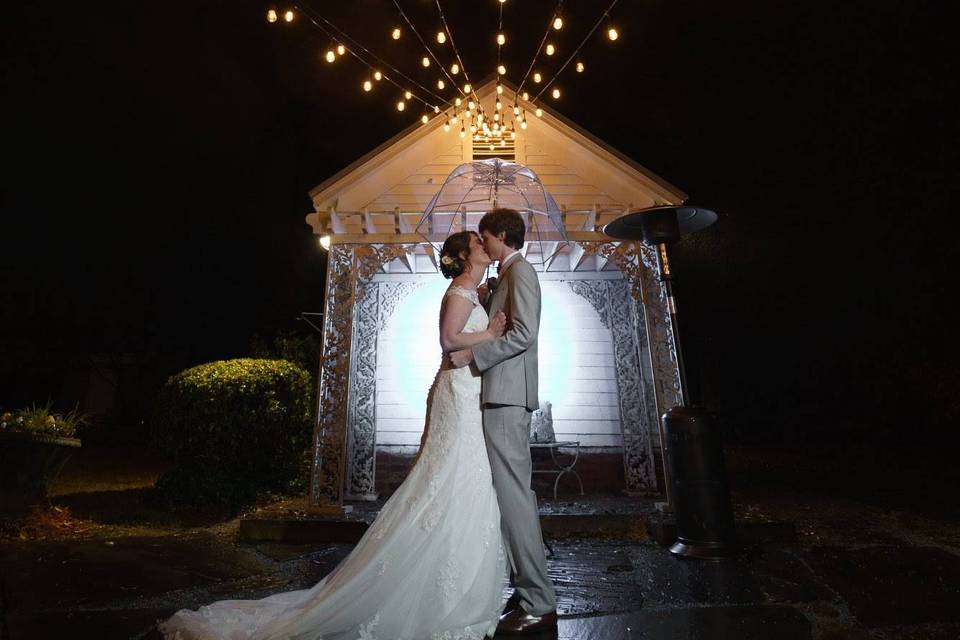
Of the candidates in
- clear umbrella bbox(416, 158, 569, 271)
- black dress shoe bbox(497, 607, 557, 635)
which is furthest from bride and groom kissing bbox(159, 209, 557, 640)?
clear umbrella bbox(416, 158, 569, 271)

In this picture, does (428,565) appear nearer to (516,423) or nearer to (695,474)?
(516,423)

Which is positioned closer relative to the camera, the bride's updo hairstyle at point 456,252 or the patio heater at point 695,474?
the bride's updo hairstyle at point 456,252

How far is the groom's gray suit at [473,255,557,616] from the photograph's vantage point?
248 cm

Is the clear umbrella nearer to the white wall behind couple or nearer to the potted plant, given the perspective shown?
the white wall behind couple

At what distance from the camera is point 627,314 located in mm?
7469

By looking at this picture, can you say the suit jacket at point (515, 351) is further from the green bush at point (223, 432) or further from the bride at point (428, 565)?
the green bush at point (223, 432)

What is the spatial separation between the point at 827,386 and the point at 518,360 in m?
15.2

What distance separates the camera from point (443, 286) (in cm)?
774

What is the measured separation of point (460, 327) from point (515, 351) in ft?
1.22

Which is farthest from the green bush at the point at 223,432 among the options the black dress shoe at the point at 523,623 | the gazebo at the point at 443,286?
the black dress shoe at the point at 523,623

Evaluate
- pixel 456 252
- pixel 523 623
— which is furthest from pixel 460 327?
pixel 523 623

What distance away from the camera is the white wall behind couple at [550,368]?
289 inches

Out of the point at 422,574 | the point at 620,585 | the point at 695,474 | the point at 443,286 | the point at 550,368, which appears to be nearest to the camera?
the point at 422,574

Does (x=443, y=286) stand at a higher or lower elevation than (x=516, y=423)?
higher
